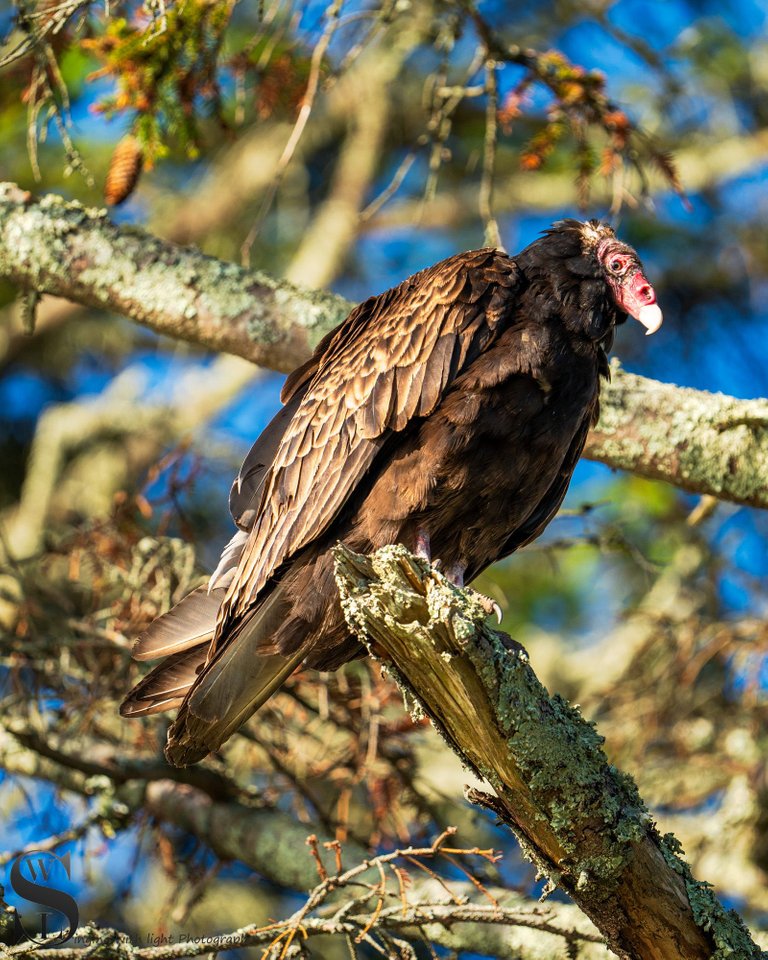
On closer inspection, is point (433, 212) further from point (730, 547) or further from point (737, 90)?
point (730, 547)

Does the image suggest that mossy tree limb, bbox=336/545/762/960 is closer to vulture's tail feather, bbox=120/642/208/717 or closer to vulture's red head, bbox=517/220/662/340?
vulture's tail feather, bbox=120/642/208/717

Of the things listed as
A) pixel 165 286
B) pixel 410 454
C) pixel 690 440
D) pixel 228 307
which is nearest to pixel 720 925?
pixel 410 454

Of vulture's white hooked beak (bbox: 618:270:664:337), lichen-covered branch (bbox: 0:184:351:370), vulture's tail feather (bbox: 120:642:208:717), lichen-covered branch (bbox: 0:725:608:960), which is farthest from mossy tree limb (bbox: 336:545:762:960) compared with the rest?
lichen-covered branch (bbox: 0:184:351:370)

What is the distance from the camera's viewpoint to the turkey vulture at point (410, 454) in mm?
3129

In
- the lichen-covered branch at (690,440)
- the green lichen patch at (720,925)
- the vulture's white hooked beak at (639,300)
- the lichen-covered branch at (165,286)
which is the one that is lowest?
the green lichen patch at (720,925)

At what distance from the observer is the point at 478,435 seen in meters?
3.09

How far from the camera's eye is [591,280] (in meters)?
3.39

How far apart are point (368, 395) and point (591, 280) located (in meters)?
0.74

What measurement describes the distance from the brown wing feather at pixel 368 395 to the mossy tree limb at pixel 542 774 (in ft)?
2.37

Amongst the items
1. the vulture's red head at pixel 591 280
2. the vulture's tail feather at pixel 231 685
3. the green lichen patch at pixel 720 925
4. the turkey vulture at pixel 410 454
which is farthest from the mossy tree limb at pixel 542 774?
the vulture's red head at pixel 591 280

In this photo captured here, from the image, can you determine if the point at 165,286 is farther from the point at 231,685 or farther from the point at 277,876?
the point at 277,876

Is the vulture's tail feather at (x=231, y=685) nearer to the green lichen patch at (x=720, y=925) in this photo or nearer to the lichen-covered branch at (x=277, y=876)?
the lichen-covered branch at (x=277, y=876)

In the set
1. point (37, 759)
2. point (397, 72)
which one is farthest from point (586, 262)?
point (397, 72)

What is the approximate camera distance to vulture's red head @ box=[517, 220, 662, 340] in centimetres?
329
